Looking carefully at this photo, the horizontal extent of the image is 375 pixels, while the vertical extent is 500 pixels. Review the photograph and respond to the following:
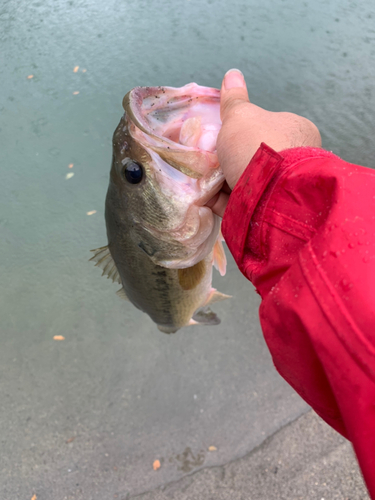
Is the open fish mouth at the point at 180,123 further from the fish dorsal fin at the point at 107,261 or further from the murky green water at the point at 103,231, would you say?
the murky green water at the point at 103,231

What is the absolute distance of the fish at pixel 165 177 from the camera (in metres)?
1.36

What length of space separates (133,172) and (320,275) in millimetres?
971

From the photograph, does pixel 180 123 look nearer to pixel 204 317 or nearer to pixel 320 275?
pixel 320 275

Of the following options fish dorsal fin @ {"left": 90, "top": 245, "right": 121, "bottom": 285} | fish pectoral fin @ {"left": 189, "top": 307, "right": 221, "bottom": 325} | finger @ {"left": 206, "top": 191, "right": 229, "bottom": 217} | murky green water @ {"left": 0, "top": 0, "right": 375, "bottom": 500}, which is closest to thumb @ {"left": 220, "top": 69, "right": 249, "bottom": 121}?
finger @ {"left": 206, "top": 191, "right": 229, "bottom": 217}

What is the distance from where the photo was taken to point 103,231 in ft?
11.4

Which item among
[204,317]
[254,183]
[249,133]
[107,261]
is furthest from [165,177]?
[204,317]

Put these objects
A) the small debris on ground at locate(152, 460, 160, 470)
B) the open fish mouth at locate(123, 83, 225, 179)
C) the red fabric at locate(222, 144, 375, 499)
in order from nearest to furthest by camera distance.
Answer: the red fabric at locate(222, 144, 375, 499) < the open fish mouth at locate(123, 83, 225, 179) < the small debris on ground at locate(152, 460, 160, 470)

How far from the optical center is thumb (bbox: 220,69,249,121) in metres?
1.35

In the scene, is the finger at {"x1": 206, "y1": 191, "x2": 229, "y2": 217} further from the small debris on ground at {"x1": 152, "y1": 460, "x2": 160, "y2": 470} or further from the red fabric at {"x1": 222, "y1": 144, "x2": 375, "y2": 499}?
the small debris on ground at {"x1": 152, "y1": 460, "x2": 160, "y2": 470}

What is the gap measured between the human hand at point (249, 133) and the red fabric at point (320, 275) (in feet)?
0.85

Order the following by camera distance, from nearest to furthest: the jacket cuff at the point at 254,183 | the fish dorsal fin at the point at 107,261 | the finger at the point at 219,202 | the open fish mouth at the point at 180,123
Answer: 1. the jacket cuff at the point at 254,183
2. the open fish mouth at the point at 180,123
3. the finger at the point at 219,202
4. the fish dorsal fin at the point at 107,261

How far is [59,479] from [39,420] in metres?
0.47

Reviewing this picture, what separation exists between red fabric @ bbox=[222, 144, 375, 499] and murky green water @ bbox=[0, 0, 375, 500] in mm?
2226

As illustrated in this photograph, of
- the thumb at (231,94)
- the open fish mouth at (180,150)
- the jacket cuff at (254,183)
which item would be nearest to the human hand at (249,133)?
the thumb at (231,94)
